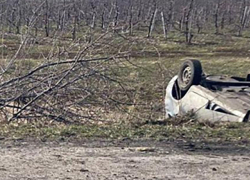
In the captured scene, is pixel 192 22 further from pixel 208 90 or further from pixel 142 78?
pixel 208 90

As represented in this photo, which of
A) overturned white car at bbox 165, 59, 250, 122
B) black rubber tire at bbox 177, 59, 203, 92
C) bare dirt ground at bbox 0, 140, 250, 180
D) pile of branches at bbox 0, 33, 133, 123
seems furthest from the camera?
black rubber tire at bbox 177, 59, 203, 92

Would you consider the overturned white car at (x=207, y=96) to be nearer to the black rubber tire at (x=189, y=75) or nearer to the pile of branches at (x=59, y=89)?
the black rubber tire at (x=189, y=75)

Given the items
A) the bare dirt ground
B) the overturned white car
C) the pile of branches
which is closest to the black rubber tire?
the overturned white car

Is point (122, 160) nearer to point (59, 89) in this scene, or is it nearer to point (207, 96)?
point (59, 89)

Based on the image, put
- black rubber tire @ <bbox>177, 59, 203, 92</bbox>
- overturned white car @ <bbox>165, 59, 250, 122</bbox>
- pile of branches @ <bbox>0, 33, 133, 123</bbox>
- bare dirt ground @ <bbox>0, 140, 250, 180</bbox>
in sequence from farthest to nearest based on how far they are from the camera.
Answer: black rubber tire @ <bbox>177, 59, 203, 92</bbox> → overturned white car @ <bbox>165, 59, 250, 122</bbox> → pile of branches @ <bbox>0, 33, 133, 123</bbox> → bare dirt ground @ <bbox>0, 140, 250, 180</bbox>

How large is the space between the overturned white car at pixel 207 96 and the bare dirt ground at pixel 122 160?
8.62 feet

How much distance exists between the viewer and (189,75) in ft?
33.0

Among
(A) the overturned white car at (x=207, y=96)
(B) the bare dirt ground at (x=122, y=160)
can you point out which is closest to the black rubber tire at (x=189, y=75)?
(A) the overturned white car at (x=207, y=96)

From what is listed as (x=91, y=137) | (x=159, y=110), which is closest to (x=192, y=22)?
(x=159, y=110)

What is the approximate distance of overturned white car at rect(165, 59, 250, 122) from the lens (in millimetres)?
8266

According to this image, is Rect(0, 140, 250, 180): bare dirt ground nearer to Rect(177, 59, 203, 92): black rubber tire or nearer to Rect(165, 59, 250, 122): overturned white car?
Rect(165, 59, 250, 122): overturned white car

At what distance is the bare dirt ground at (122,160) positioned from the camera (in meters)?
4.39

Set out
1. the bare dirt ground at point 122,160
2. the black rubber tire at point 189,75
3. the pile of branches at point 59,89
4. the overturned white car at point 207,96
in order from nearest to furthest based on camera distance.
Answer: the bare dirt ground at point 122,160 < the pile of branches at point 59,89 < the overturned white car at point 207,96 < the black rubber tire at point 189,75

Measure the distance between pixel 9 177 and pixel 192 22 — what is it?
3265 cm
